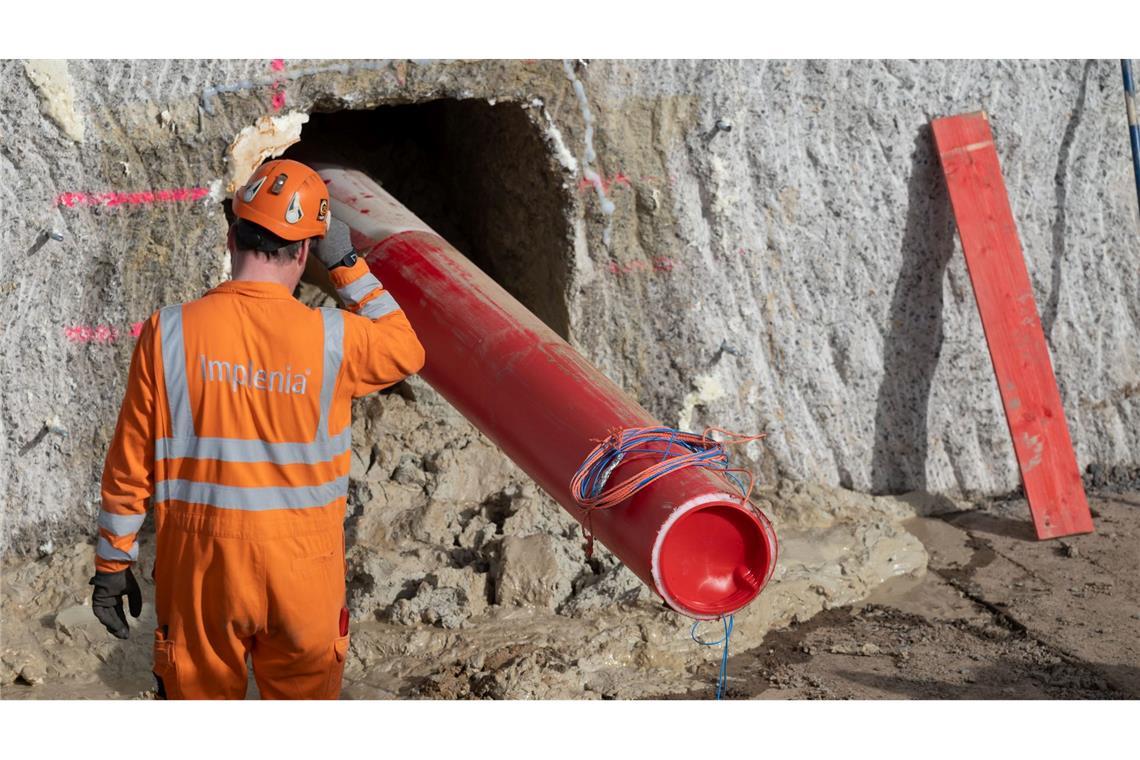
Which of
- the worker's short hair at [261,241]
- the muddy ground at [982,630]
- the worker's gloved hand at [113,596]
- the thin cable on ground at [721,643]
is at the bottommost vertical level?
the muddy ground at [982,630]

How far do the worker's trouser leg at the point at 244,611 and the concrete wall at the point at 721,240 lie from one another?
72.0 inches

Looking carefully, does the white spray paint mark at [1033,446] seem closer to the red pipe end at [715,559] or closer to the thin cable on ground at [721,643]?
the thin cable on ground at [721,643]

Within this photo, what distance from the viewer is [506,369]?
3.85 meters

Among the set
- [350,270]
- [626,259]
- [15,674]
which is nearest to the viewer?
[350,270]

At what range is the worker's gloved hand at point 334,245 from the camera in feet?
11.2

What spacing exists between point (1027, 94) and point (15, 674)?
4.65 metres

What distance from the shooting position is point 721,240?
17.5 ft

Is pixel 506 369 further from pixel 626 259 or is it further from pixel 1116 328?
pixel 1116 328

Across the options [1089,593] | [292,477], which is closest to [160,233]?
[292,477]

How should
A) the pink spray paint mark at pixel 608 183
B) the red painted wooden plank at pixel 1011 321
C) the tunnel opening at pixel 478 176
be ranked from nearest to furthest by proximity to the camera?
the pink spray paint mark at pixel 608 183 → the tunnel opening at pixel 478 176 → the red painted wooden plank at pixel 1011 321

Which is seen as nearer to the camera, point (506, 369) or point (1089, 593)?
point (506, 369)

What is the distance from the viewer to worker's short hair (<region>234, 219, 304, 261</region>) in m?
3.22

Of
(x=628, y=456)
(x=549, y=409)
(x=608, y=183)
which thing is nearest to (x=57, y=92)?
(x=608, y=183)

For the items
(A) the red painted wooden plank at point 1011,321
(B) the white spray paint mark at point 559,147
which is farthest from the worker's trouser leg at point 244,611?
(A) the red painted wooden plank at point 1011,321
